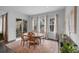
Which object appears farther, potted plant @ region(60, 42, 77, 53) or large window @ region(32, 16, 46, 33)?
large window @ region(32, 16, 46, 33)

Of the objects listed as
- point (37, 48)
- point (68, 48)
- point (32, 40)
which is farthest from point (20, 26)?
point (68, 48)

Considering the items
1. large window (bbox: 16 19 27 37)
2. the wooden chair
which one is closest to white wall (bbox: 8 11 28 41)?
large window (bbox: 16 19 27 37)

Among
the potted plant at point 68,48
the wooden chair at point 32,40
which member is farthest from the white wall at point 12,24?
the potted plant at point 68,48

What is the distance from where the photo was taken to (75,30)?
2.23 metres

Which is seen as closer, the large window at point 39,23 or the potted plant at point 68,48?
the potted plant at point 68,48

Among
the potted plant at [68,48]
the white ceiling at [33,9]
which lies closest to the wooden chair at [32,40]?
the white ceiling at [33,9]

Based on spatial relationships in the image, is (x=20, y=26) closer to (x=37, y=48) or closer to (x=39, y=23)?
(x=39, y=23)

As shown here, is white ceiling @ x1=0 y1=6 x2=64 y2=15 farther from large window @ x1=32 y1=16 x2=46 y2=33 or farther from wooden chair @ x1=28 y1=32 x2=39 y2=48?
wooden chair @ x1=28 y1=32 x2=39 y2=48

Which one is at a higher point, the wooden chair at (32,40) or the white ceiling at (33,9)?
the white ceiling at (33,9)

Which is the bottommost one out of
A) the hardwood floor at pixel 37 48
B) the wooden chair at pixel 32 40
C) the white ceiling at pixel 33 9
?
the hardwood floor at pixel 37 48

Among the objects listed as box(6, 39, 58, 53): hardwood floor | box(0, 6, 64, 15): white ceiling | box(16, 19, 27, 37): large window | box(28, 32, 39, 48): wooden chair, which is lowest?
box(6, 39, 58, 53): hardwood floor

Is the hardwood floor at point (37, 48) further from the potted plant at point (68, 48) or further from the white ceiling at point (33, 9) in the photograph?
the white ceiling at point (33, 9)

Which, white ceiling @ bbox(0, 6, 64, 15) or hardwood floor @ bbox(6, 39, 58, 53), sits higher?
white ceiling @ bbox(0, 6, 64, 15)
